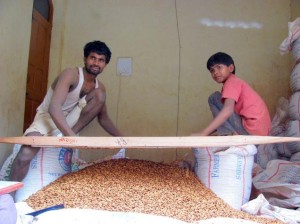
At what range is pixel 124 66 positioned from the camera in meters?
4.32

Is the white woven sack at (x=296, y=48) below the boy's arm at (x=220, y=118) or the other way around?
the other way around

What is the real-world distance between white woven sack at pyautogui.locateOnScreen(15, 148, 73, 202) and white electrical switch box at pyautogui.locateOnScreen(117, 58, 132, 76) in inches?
69.8

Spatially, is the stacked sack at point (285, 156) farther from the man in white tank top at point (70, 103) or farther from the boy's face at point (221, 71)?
the man in white tank top at point (70, 103)

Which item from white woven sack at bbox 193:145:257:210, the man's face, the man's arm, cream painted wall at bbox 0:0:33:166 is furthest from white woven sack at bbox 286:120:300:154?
cream painted wall at bbox 0:0:33:166

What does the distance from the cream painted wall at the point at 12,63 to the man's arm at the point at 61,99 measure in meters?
0.50

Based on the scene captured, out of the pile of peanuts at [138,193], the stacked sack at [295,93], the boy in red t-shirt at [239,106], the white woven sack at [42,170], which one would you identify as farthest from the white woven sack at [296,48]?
the white woven sack at [42,170]

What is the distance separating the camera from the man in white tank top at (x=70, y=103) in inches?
99.7

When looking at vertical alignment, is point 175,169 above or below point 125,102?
below

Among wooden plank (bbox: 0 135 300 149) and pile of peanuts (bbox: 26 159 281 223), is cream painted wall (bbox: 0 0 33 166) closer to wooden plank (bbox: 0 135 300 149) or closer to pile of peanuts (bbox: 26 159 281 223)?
pile of peanuts (bbox: 26 159 281 223)

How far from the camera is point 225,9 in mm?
4223

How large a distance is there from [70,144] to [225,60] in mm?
1335

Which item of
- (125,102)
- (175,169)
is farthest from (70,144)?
(125,102)

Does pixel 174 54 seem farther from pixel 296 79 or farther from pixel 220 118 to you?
pixel 220 118

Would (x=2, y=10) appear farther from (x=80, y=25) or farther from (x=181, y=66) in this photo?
(x=181, y=66)
